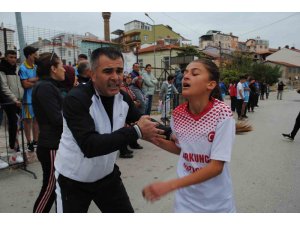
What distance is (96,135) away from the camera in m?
1.72

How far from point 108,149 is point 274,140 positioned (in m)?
6.62

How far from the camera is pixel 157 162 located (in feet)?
17.3

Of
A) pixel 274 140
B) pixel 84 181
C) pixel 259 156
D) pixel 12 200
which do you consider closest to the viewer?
pixel 84 181

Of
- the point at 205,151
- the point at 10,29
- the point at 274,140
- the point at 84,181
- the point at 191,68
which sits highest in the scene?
the point at 10,29

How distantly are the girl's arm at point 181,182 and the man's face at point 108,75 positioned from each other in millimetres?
775

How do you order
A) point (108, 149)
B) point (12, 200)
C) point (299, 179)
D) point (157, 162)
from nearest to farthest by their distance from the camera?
1. point (108, 149)
2. point (12, 200)
3. point (299, 179)
4. point (157, 162)

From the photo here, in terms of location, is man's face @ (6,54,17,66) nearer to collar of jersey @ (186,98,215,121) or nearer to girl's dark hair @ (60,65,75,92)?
girl's dark hair @ (60,65,75,92)

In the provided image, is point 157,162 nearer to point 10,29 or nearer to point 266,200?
point 266,200

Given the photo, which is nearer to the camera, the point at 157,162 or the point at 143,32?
the point at 157,162

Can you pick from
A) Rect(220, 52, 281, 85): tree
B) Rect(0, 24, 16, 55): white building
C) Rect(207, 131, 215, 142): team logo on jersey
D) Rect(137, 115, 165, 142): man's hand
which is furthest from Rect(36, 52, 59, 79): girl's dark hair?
Rect(220, 52, 281, 85): tree

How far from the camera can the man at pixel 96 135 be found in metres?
1.74

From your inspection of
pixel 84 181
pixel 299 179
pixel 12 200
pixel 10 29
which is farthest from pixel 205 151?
pixel 10 29

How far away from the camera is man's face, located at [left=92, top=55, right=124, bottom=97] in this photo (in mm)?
1896

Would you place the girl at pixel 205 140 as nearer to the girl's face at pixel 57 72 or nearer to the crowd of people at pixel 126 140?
the crowd of people at pixel 126 140
